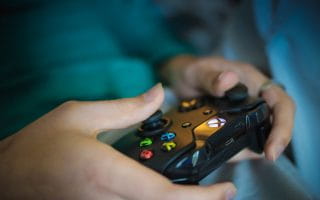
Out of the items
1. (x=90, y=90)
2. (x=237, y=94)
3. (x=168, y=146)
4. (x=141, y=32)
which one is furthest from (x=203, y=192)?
(x=141, y=32)

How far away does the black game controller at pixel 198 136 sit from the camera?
32cm

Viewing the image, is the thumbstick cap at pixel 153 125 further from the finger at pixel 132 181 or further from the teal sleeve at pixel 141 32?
the teal sleeve at pixel 141 32

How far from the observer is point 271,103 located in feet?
1.57

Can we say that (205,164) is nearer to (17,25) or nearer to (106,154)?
(106,154)

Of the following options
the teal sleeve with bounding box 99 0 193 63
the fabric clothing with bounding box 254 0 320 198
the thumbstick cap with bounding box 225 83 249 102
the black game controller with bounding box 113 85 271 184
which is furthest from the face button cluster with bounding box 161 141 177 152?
the teal sleeve with bounding box 99 0 193 63

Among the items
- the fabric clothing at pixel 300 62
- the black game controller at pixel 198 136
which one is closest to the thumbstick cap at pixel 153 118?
the black game controller at pixel 198 136

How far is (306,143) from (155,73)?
0.93 feet

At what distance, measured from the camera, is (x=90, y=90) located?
Result: 1.73ft

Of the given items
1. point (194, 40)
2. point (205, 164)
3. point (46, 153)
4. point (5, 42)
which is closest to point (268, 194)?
point (205, 164)

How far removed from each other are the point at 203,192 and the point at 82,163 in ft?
0.34

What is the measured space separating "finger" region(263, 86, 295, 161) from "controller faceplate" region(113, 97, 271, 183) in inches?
0.5

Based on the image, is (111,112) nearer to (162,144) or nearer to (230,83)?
(162,144)

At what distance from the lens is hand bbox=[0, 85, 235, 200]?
30cm

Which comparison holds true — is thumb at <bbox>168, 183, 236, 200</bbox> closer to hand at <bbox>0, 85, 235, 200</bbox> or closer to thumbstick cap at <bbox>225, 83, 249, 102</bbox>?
hand at <bbox>0, 85, 235, 200</bbox>
